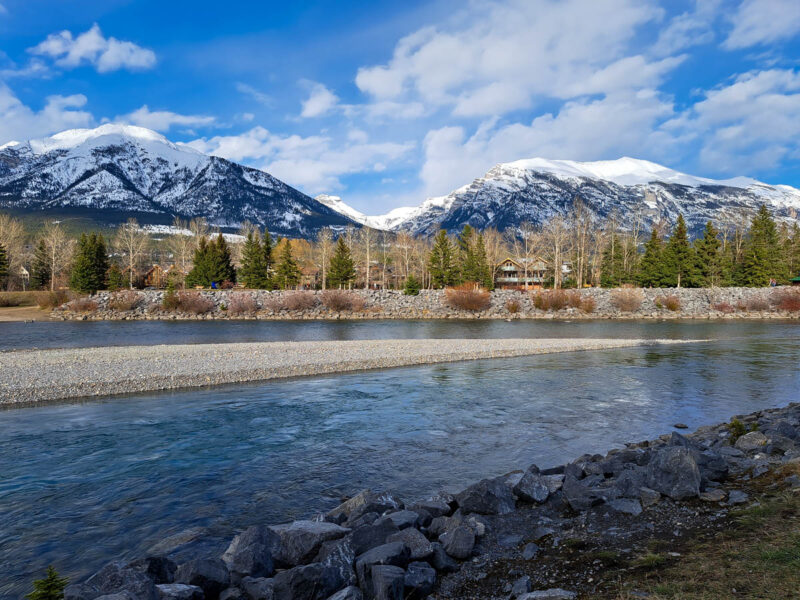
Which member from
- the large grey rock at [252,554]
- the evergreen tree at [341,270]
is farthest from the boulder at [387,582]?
the evergreen tree at [341,270]

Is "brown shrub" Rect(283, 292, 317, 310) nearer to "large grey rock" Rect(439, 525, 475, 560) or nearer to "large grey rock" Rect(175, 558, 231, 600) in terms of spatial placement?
"large grey rock" Rect(439, 525, 475, 560)

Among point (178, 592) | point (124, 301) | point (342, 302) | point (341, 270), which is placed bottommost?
point (178, 592)

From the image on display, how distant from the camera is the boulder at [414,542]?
5.51 metres

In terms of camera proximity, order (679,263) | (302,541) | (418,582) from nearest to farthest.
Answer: (418,582) < (302,541) < (679,263)

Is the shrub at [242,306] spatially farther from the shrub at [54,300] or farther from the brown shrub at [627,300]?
the brown shrub at [627,300]

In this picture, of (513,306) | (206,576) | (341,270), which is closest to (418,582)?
(206,576)

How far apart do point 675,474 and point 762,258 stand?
80009 mm

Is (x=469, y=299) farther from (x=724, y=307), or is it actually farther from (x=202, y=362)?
(x=202, y=362)

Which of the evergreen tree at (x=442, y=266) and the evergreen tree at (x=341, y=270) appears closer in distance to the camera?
the evergreen tree at (x=341, y=270)

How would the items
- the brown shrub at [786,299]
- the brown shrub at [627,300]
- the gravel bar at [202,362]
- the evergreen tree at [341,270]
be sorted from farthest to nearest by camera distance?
the evergreen tree at [341,270] → the brown shrub at [627,300] → the brown shrub at [786,299] → the gravel bar at [202,362]

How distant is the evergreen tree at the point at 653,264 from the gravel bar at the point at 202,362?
4611 cm

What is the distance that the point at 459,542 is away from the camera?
5891 millimetres

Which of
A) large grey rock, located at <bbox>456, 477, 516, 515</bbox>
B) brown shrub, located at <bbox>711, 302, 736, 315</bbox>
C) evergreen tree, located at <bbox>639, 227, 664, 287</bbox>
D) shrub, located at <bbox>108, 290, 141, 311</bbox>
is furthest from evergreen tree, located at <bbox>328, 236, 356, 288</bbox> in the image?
large grey rock, located at <bbox>456, 477, 516, 515</bbox>

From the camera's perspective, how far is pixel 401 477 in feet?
30.8
